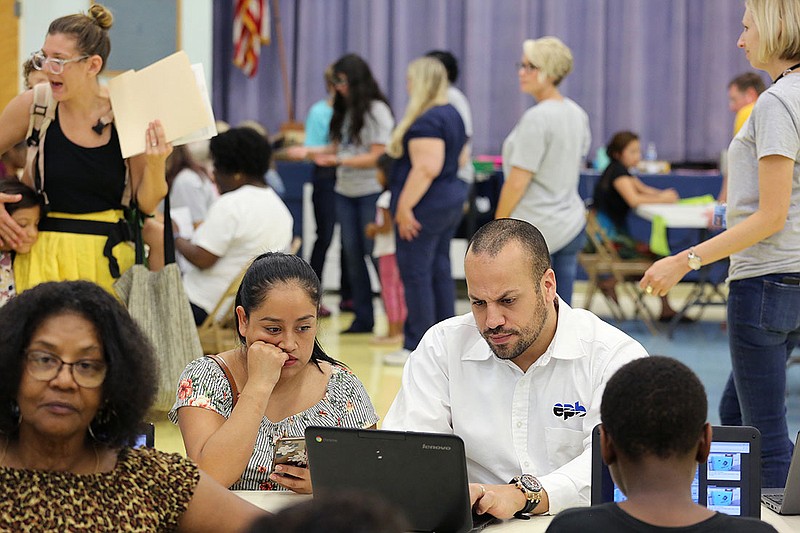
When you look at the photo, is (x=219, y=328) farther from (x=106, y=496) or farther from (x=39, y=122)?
(x=106, y=496)

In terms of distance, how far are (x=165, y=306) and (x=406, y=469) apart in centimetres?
236

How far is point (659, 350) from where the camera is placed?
6984 millimetres

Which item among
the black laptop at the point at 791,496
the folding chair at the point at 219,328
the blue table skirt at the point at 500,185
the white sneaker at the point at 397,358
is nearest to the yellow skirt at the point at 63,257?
the folding chair at the point at 219,328

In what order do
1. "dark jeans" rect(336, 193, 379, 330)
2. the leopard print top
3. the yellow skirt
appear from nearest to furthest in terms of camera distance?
1. the leopard print top
2. the yellow skirt
3. "dark jeans" rect(336, 193, 379, 330)

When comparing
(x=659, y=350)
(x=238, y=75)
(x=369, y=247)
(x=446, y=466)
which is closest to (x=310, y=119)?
(x=369, y=247)

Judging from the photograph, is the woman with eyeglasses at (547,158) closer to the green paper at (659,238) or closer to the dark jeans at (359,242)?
the dark jeans at (359,242)

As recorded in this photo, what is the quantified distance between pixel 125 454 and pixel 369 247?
5596 millimetres

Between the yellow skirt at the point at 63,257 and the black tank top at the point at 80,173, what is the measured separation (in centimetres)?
5

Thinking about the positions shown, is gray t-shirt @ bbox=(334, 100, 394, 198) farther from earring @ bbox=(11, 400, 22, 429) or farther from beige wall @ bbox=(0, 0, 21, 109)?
earring @ bbox=(11, 400, 22, 429)

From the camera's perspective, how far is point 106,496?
1665 mm

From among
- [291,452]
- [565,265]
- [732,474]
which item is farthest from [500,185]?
[732,474]

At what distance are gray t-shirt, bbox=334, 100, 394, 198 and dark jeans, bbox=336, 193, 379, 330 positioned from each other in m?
0.05

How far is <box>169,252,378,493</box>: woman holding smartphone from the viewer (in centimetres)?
246

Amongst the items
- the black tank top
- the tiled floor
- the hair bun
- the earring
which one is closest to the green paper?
the tiled floor
